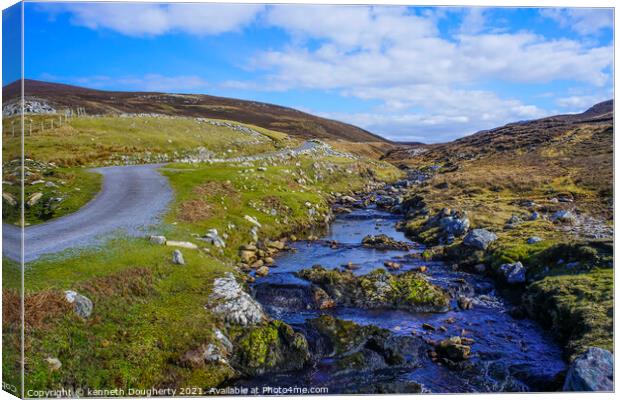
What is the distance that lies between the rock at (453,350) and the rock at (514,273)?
7742 mm

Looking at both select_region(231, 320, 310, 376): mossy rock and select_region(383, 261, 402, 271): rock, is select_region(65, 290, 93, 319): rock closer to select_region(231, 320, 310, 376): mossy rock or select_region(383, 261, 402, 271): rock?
select_region(231, 320, 310, 376): mossy rock

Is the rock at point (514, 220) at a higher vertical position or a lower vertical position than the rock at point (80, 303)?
higher

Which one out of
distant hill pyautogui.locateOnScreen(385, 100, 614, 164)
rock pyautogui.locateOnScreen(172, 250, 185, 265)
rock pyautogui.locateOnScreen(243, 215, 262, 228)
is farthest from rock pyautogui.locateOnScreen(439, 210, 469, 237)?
rock pyautogui.locateOnScreen(172, 250, 185, 265)

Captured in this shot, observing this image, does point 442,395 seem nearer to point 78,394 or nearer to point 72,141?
point 78,394

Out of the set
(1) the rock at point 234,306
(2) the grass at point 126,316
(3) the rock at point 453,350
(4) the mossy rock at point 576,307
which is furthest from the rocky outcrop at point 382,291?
(2) the grass at point 126,316

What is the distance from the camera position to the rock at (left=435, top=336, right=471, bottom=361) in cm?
1461

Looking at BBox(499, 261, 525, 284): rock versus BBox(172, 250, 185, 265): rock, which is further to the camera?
BBox(499, 261, 525, 284): rock

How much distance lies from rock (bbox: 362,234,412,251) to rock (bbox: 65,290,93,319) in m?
19.4

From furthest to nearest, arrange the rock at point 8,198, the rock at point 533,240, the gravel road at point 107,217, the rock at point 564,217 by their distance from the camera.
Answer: the rock at point 564,217 < the rock at point 533,240 < the gravel road at point 107,217 < the rock at point 8,198

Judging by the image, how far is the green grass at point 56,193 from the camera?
41.1 ft

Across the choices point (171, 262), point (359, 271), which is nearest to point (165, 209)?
point (171, 262)

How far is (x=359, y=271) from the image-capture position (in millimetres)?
23578

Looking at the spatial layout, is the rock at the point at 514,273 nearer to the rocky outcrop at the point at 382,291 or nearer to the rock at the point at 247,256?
the rocky outcrop at the point at 382,291

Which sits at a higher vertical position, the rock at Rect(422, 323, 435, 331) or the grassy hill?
the grassy hill
